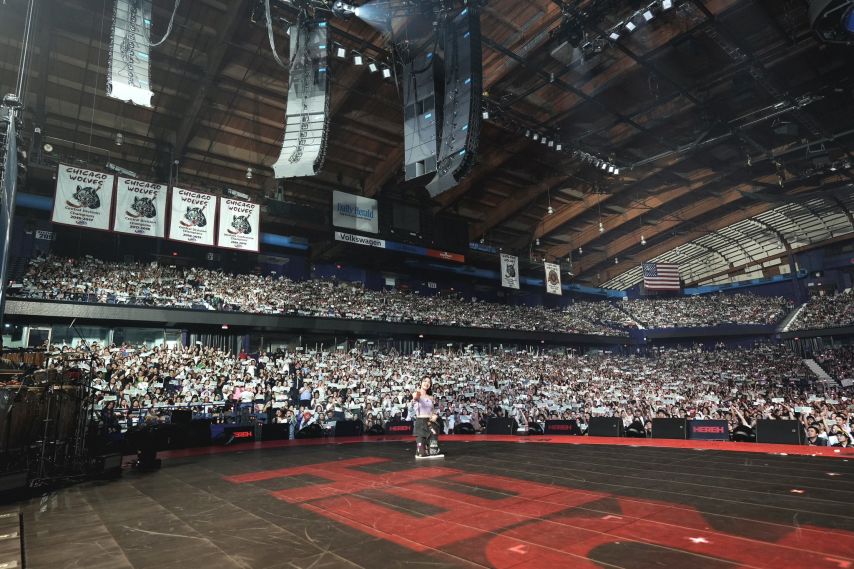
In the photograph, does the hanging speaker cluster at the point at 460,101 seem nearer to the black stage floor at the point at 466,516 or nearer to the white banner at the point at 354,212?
the black stage floor at the point at 466,516

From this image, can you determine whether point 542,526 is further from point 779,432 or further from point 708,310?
point 708,310

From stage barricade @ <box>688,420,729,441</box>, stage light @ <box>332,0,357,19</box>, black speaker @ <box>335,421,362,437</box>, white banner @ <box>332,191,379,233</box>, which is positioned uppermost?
stage light @ <box>332,0,357,19</box>

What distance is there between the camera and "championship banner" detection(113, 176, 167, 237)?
17.7 m

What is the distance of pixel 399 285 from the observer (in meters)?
34.0

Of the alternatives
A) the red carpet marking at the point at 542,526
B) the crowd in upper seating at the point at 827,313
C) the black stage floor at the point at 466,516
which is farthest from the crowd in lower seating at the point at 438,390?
the red carpet marking at the point at 542,526

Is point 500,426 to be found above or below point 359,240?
below

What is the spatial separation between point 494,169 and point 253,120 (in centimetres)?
1269

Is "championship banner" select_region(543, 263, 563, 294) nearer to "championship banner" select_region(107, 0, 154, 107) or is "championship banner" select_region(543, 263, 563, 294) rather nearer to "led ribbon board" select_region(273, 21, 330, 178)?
"led ribbon board" select_region(273, 21, 330, 178)

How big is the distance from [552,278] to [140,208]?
25134 millimetres

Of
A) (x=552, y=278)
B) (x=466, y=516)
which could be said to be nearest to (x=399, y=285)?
(x=552, y=278)

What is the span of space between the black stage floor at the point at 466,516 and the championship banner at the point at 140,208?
40.7 feet

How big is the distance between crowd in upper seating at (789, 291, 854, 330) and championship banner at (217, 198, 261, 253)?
39.7m

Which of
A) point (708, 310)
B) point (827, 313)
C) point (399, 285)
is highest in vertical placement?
point (399, 285)

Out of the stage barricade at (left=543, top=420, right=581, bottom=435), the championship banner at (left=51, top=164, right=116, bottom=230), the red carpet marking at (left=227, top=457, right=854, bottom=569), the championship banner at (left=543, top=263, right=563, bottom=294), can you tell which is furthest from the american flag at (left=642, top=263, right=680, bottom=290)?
the championship banner at (left=51, top=164, right=116, bottom=230)
